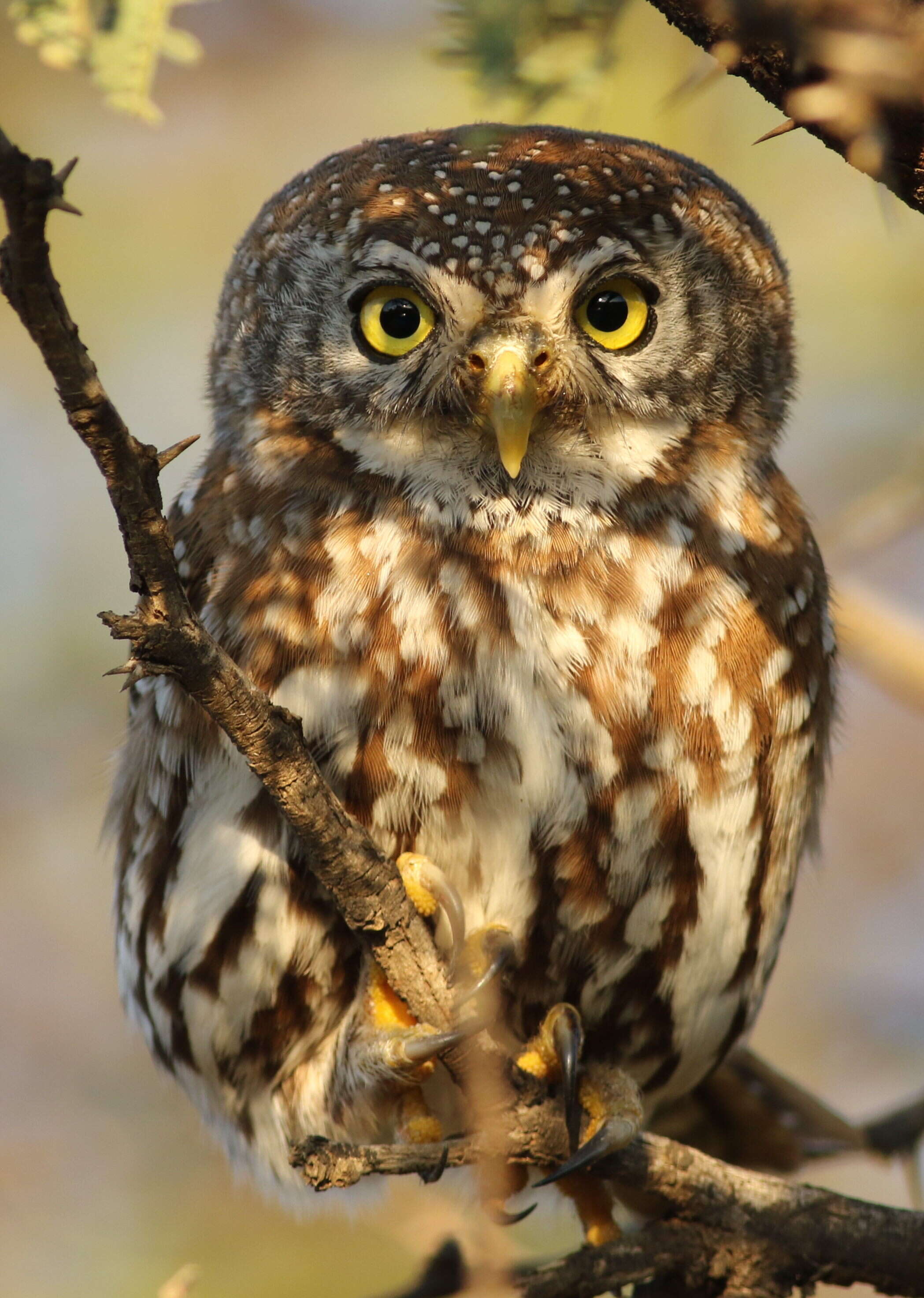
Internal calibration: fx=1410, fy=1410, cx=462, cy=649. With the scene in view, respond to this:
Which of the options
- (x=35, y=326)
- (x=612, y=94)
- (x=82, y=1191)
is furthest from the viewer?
(x=82, y=1191)

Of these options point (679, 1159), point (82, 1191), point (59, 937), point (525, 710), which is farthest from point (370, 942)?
point (59, 937)

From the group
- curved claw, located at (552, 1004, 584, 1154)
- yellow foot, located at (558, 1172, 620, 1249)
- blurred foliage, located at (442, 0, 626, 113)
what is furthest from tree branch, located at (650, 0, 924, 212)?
yellow foot, located at (558, 1172, 620, 1249)

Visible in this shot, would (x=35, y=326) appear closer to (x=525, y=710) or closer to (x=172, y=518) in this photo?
(x=525, y=710)

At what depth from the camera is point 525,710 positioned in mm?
2562

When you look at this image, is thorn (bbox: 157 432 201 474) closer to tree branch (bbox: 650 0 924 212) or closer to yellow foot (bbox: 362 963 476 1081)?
tree branch (bbox: 650 0 924 212)

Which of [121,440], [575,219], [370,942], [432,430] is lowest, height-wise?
[370,942]

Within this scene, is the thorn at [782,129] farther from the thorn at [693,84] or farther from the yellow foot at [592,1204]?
the yellow foot at [592,1204]

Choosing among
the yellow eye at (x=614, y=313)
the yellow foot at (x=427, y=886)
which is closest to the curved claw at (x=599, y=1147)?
the yellow foot at (x=427, y=886)

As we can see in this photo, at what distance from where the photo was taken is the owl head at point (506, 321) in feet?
8.56

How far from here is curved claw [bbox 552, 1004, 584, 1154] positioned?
8.39 feet

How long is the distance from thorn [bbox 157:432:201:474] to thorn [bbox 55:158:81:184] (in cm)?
38

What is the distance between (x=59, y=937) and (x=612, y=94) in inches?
207

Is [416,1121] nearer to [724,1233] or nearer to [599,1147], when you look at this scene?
[599,1147]

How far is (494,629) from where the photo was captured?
8.50 feet
